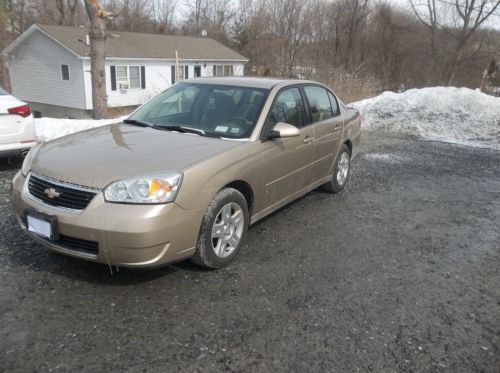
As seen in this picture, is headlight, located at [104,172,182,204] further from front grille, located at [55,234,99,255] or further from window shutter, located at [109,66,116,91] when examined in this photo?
window shutter, located at [109,66,116,91]

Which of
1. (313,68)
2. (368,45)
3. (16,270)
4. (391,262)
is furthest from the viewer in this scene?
(368,45)

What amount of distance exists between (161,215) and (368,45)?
39199 millimetres

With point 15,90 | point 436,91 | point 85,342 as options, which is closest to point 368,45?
point 436,91

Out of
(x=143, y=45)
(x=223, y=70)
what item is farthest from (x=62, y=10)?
(x=223, y=70)

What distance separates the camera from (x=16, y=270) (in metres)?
3.58

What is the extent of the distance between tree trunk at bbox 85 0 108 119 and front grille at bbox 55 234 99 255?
9.11 metres

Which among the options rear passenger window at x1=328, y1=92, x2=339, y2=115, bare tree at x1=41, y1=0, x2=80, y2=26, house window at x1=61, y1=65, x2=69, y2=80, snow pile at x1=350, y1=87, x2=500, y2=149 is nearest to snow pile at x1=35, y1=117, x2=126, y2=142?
rear passenger window at x1=328, y1=92, x2=339, y2=115

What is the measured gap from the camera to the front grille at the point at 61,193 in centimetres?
313

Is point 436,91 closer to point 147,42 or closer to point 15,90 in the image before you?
point 147,42

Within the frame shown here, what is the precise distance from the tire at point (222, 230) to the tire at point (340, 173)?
235cm

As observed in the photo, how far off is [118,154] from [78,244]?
81 cm

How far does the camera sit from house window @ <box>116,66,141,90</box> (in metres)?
26.6

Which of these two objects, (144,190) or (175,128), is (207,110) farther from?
(144,190)

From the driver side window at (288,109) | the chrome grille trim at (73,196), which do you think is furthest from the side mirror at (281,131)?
the chrome grille trim at (73,196)
